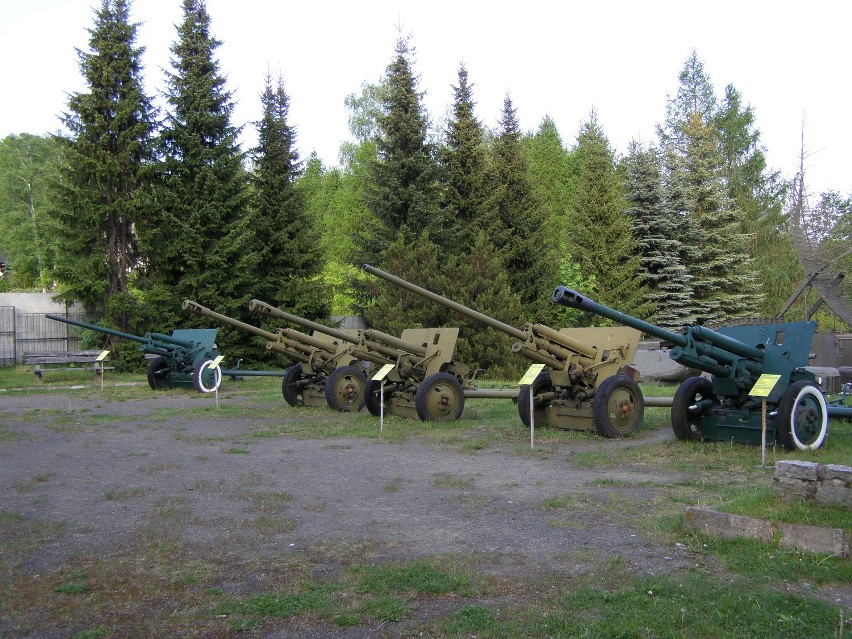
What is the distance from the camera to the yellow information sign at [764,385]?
30.8 ft

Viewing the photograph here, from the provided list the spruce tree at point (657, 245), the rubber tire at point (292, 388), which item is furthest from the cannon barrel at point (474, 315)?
the spruce tree at point (657, 245)

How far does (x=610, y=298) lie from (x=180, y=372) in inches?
685

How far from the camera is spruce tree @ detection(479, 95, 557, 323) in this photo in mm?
33094

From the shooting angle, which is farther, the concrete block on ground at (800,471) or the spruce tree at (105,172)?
the spruce tree at (105,172)

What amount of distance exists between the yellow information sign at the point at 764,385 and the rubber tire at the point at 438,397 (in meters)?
5.68

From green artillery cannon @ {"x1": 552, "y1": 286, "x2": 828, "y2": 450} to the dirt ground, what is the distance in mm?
1218

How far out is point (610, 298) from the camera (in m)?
31.7

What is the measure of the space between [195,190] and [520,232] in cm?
1325

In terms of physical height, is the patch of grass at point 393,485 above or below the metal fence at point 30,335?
below

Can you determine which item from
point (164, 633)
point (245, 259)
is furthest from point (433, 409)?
point (245, 259)

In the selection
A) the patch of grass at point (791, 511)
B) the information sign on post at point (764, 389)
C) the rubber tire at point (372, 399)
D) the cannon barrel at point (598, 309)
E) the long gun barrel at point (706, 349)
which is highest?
the cannon barrel at point (598, 309)

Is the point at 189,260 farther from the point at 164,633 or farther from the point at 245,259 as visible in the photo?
the point at 164,633

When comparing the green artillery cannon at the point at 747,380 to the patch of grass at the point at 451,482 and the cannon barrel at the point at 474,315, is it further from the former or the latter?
the patch of grass at the point at 451,482

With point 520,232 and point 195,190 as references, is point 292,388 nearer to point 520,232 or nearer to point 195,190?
point 195,190
